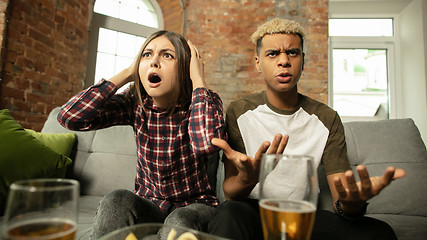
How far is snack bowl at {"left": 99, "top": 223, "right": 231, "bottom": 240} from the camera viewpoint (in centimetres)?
39

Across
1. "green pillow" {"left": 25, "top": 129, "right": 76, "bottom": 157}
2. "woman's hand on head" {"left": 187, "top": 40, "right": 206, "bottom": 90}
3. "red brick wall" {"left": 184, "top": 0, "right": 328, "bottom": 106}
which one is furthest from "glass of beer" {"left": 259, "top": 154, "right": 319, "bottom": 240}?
"red brick wall" {"left": 184, "top": 0, "right": 328, "bottom": 106}

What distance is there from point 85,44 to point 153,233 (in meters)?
2.80

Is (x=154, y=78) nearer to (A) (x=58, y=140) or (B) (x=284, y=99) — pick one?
(B) (x=284, y=99)

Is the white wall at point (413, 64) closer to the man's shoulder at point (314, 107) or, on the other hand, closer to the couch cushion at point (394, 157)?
the couch cushion at point (394, 157)

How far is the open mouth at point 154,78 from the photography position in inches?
39.7

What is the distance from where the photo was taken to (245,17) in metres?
3.18

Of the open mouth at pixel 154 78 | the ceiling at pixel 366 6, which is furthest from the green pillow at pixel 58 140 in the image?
the ceiling at pixel 366 6

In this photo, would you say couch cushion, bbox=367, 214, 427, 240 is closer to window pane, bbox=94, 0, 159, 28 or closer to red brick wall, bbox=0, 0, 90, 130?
red brick wall, bbox=0, 0, 90, 130

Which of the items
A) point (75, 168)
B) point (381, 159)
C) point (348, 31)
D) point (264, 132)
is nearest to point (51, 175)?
point (75, 168)

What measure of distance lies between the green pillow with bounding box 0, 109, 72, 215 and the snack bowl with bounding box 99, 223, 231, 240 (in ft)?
3.48

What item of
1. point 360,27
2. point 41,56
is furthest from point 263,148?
point 360,27

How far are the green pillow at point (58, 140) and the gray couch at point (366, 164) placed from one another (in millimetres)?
78

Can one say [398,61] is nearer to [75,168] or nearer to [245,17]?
[245,17]

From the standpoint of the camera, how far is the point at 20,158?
1.20 m
